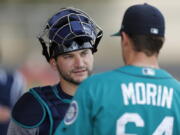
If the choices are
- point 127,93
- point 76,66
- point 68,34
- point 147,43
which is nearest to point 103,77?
point 127,93

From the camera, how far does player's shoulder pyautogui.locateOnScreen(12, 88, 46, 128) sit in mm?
4555

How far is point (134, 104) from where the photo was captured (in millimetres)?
3701

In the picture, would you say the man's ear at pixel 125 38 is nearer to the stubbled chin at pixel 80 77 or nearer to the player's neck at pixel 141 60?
the player's neck at pixel 141 60

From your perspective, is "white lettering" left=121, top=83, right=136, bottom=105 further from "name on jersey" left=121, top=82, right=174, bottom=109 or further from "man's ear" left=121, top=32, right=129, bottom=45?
"man's ear" left=121, top=32, right=129, bottom=45

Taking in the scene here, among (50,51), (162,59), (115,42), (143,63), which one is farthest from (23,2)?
(143,63)

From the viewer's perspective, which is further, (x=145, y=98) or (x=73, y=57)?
(x=73, y=57)

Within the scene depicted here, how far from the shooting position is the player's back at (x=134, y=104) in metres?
3.68

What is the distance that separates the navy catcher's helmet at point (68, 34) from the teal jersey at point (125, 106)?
956 mm

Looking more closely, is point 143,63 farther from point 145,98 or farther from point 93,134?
point 93,134

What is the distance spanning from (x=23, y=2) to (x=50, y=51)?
37.4ft

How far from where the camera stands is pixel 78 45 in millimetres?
4691

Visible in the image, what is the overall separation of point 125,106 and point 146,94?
0.40 feet

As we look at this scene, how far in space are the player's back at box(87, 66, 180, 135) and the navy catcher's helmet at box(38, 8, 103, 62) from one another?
96 cm

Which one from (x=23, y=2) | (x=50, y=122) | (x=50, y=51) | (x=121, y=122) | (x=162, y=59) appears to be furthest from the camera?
(x=23, y=2)
